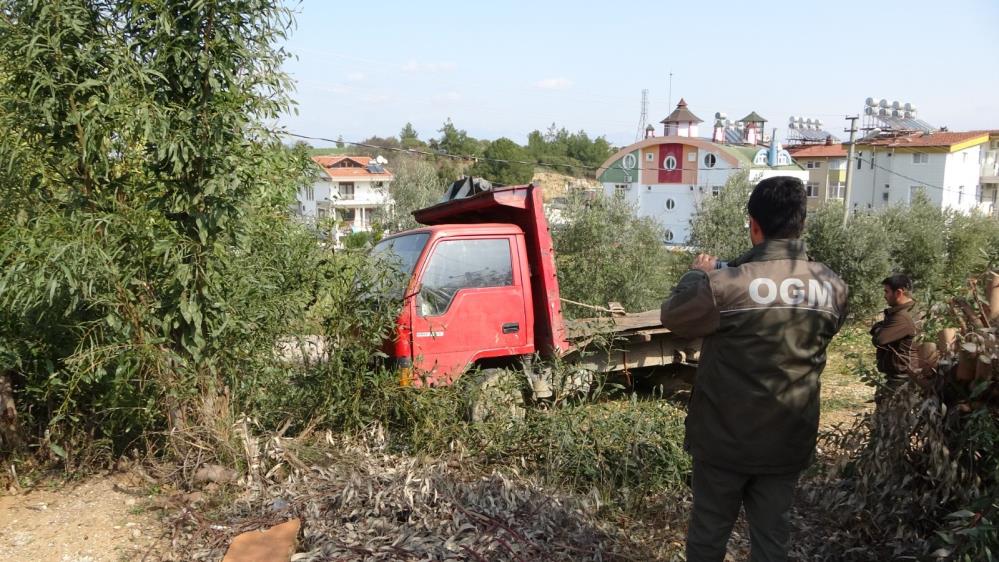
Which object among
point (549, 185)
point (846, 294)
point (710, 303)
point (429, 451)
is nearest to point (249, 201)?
point (429, 451)

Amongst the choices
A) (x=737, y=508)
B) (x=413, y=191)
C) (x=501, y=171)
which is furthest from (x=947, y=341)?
(x=501, y=171)

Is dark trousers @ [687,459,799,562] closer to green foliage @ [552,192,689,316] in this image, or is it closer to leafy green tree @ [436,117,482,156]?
green foliage @ [552,192,689,316]

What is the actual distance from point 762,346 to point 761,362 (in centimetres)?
6

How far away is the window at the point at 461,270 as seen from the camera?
582 centimetres

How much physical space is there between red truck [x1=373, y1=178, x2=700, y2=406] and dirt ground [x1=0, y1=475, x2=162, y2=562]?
6.91 feet

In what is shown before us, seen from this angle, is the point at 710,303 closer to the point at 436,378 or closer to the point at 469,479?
the point at 469,479

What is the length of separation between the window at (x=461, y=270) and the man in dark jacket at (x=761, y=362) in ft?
10.4

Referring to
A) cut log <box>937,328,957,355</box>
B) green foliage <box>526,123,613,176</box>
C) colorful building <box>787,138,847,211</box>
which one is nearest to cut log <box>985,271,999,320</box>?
cut log <box>937,328,957,355</box>

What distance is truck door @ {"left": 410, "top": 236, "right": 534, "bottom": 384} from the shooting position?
18.7ft

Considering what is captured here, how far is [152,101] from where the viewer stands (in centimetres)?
369

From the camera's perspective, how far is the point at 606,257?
44.3 feet

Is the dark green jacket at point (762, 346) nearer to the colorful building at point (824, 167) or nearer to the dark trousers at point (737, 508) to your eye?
the dark trousers at point (737, 508)

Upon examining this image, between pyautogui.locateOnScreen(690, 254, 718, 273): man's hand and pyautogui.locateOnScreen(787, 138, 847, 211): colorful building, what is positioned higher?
pyautogui.locateOnScreen(787, 138, 847, 211): colorful building

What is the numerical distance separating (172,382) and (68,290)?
73 centimetres
